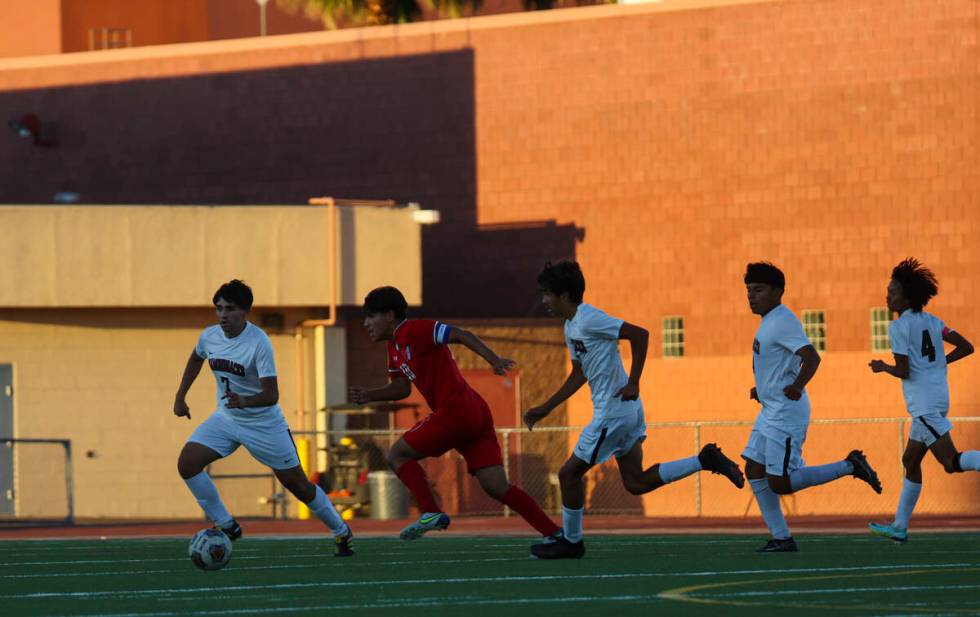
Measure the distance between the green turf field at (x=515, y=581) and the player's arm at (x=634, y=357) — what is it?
3.74 ft

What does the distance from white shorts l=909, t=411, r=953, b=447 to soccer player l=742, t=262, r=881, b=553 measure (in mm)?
1146

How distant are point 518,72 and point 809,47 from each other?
4.93 meters

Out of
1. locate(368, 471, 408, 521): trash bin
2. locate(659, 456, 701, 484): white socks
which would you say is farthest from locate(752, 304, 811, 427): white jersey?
locate(368, 471, 408, 521): trash bin

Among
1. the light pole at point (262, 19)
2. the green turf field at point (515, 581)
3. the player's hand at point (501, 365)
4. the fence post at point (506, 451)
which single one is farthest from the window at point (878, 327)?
the light pole at point (262, 19)

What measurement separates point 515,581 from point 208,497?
3396 millimetres

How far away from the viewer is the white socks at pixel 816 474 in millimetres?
12633

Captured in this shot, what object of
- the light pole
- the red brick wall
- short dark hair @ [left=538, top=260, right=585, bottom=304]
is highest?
the light pole

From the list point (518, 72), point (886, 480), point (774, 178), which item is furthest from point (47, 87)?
point (886, 480)

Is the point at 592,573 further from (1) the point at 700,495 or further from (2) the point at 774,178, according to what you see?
(2) the point at 774,178

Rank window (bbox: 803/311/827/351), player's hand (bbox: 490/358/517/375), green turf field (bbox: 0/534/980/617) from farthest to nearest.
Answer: window (bbox: 803/311/827/351) → player's hand (bbox: 490/358/517/375) → green turf field (bbox: 0/534/980/617)

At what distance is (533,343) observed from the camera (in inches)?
1161

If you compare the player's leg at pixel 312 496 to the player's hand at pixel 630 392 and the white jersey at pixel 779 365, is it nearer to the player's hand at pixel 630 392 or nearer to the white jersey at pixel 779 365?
the player's hand at pixel 630 392

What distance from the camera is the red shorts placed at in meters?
12.7

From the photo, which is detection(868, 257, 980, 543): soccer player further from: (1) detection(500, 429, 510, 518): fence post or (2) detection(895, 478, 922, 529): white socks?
(1) detection(500, 429, 510, 518): fence post
